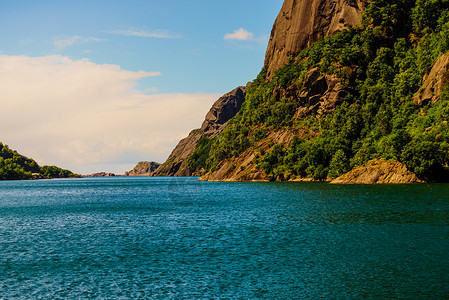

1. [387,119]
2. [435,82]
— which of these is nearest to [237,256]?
[435,82]

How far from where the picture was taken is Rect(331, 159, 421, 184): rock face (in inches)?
4793

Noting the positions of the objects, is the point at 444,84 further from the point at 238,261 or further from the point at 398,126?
the point at 238,261

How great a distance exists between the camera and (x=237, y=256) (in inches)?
1572

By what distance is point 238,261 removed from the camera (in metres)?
37.9

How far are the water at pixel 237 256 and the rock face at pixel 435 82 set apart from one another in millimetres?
76336

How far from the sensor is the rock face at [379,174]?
A: 399 ft

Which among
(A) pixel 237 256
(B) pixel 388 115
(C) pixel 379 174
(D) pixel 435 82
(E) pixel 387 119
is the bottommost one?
(A) pixel 237 256

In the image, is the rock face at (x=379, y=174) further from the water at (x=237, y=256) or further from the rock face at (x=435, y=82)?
the water at (x=237, y=256)

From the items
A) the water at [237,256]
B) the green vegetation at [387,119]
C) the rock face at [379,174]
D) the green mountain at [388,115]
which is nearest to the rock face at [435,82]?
the green mountain at [388,115]

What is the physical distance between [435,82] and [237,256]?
123994mm

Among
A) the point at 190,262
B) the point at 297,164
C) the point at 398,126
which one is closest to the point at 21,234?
the point at 190,262

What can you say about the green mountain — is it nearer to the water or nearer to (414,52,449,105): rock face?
(414,52,449,105): rock face

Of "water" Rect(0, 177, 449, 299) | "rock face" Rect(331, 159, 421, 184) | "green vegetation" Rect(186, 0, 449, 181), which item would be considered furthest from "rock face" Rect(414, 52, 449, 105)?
"water" Rect(0, 177, 449, 299)

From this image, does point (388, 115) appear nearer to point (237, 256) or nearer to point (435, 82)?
point (435, 82)
